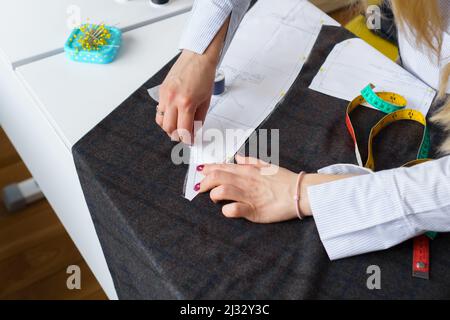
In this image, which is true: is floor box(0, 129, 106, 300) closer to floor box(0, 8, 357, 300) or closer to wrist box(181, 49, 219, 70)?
floor box(0, 8, 357, 300)

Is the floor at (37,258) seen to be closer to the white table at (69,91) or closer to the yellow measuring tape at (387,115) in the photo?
the white table at (69,91)

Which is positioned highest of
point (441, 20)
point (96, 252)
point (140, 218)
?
point (441, 20)

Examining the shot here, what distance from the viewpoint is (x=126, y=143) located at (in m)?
0.75

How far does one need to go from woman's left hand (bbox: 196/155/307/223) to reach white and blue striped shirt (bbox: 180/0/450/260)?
1.6 inches

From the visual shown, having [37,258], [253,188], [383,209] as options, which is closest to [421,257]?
[383,209]

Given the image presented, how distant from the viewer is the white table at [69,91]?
0.80 meters

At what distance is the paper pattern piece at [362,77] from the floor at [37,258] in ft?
2.92

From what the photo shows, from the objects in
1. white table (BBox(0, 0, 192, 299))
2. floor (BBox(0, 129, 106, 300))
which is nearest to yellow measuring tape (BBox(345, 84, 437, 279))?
white table (BBox(0, 0, 192, 299))

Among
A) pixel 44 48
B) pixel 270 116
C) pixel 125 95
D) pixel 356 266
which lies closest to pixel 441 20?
pixel 270 116

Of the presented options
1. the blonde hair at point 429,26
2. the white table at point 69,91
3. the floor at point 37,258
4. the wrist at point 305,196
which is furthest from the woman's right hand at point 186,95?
the floor at point 37,258

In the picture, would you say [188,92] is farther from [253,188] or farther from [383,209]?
[383,209]

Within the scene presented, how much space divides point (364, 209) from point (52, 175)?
2.13ft

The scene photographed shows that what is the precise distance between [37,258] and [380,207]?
1.10m

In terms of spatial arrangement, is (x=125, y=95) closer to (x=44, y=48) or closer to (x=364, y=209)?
(x=44, y=48)
